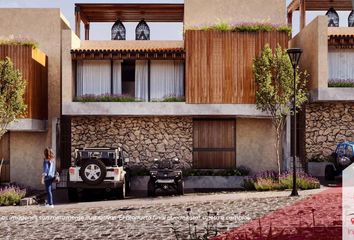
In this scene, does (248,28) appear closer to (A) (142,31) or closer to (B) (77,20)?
(A) (142,31)

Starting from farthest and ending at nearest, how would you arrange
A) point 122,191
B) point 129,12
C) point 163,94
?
point 129,12 → point 163,94 → point 122,191

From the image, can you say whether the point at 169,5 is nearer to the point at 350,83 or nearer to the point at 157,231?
the point at 350,83

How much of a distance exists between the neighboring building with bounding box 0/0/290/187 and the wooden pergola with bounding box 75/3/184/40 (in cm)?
131

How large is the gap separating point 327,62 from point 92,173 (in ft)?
36.2

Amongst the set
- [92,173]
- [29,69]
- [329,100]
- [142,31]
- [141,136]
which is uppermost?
[142,31]

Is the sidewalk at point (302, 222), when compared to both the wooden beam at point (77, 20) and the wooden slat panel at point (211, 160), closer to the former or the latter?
the wooden slat panel at point (211, 160)

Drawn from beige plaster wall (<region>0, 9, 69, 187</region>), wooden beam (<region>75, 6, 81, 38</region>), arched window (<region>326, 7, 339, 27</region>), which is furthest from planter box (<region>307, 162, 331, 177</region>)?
wooden beam (<region>75, 6, 81, 38</region>)

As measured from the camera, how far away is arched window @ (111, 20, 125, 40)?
98.3 ft

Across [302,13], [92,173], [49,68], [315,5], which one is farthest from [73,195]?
[315,5]

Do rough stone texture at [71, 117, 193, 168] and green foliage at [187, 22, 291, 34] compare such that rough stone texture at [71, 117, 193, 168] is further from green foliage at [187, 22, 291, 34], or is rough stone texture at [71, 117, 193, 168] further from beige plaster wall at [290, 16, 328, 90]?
beige plaster wall at [290, 16, 328, 90]

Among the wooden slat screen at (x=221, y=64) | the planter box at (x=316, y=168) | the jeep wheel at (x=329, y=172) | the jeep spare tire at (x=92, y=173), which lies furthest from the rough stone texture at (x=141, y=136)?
the jeep spare tire at (x=92, y=173)

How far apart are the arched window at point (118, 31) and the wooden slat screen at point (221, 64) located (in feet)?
20.4

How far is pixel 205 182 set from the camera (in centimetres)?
2494

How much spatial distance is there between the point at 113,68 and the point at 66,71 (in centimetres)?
207
